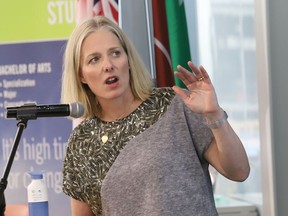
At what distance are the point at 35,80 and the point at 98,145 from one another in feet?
3.85

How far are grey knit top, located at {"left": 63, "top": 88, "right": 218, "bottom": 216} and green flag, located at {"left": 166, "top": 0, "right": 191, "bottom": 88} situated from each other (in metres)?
0.94

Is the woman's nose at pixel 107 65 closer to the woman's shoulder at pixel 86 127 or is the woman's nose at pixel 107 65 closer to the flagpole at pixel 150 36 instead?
the woman's shoulder at pixel 86 127

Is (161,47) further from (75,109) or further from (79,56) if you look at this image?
(75,109)

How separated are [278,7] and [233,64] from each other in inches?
23.9

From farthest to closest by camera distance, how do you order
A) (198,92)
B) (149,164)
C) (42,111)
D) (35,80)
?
(35,80) → (149,164) → (198,92) → (42,111)

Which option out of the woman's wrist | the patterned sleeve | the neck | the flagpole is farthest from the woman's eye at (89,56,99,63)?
the flagpole

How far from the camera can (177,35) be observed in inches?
123

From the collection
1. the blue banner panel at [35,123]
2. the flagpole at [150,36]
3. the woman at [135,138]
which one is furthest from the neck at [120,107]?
the blue banner panel at [35,123]

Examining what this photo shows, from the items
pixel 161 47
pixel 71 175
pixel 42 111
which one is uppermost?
pixel 161 47

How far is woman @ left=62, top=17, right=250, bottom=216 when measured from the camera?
6.41 ft

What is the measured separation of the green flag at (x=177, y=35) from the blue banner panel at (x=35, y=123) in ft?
1.86

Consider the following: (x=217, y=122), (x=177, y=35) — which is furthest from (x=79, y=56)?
(x=177, y=35)

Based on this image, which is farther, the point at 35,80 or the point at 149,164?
the point at 35,80

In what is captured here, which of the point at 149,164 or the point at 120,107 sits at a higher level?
the point at 120,107
